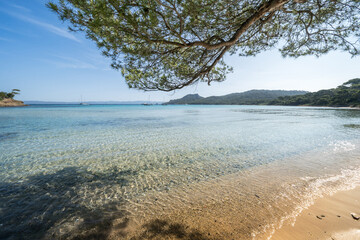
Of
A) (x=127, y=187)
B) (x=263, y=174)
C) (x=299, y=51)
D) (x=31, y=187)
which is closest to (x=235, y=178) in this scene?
(x=263, y=174)

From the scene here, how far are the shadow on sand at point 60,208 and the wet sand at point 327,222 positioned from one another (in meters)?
3.25

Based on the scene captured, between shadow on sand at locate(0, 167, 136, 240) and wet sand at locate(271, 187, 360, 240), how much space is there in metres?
3.25

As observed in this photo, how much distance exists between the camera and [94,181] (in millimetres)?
5250

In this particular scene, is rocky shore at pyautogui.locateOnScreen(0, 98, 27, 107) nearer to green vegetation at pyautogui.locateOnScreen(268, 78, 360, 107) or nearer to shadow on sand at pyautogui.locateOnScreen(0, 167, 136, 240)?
shadow on sand at pyautogui.locateOnScreen(0, 167, 136, 240)

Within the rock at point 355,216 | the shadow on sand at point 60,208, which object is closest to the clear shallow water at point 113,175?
the shadow on sand at point 60,208

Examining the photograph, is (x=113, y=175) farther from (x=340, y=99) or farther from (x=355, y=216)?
(x=340, y=99)

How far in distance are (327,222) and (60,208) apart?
5940mm

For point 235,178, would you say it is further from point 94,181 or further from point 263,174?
point 94,181

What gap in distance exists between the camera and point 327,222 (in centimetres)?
300

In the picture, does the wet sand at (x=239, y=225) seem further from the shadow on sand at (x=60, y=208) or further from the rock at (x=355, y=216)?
the shadow on sand at (x=60, y=208)

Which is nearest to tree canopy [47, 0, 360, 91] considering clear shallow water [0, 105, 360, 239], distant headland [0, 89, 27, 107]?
clear shallow water [0, 105, 360, 239]

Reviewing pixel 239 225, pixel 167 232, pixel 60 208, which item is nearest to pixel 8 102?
pixel 60 208

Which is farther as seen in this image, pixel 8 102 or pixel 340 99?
pixel 8 102

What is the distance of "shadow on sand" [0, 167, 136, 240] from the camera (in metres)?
3.05
